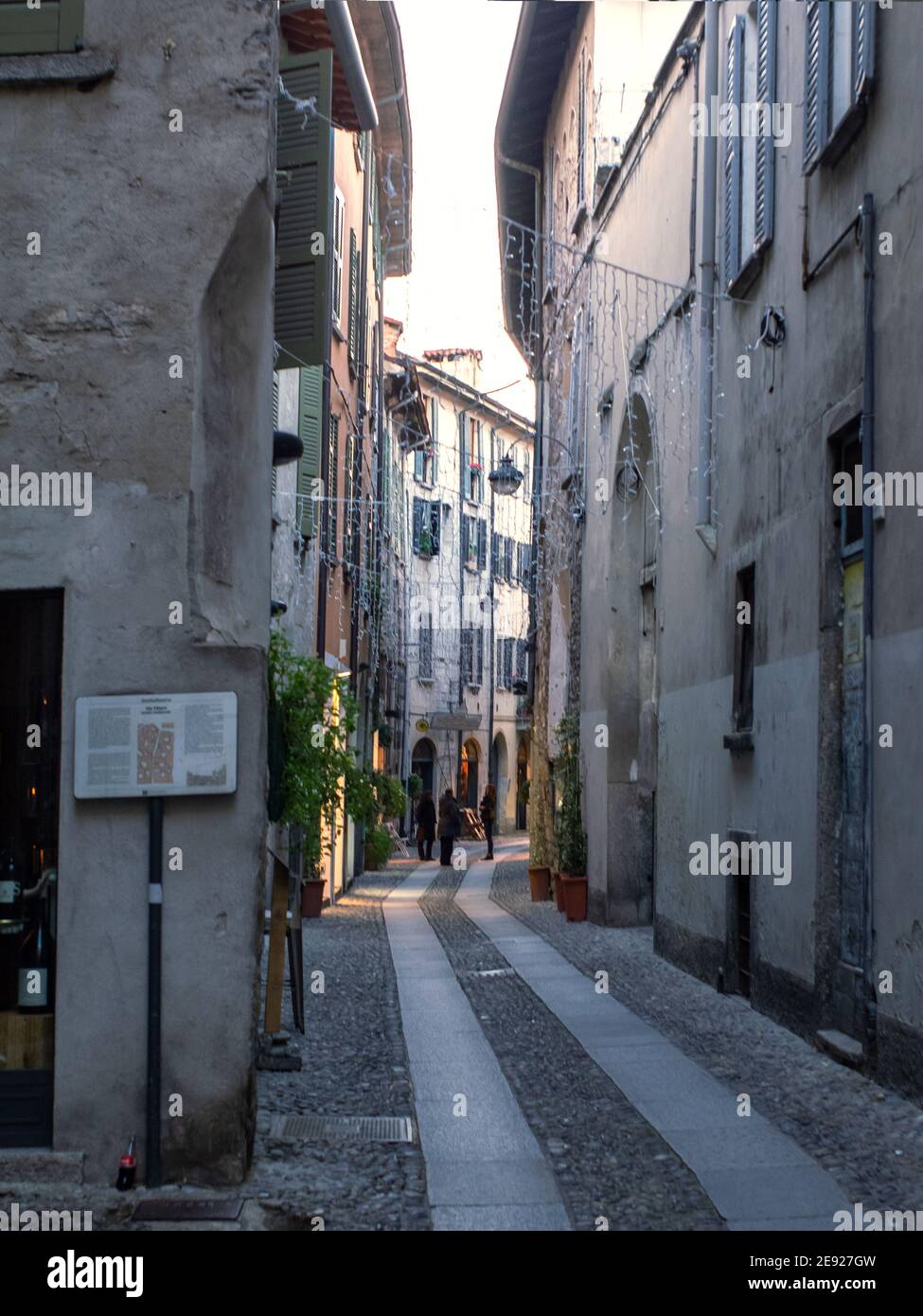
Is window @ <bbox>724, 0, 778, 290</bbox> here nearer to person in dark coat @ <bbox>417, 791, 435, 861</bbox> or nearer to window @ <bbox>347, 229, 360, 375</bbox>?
window @ <bbox>347, 229, 360, 375</bbox>

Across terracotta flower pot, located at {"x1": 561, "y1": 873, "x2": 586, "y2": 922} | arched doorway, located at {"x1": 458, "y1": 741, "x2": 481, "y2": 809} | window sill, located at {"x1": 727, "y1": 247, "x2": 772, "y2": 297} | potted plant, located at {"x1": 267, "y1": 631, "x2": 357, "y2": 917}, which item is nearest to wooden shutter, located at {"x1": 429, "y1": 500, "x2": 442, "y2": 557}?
arched doorway, located at {"x1": 458, "y1": 741, "x2": 481, "y2": 809}

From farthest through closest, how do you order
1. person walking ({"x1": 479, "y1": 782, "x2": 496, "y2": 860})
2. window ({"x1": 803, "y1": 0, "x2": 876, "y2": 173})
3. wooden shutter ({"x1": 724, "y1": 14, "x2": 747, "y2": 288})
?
person walking ({"x1": 479, "y1": 782, "x2": 496, "y2": 860}) → wooden shutter ({"x1": 724, "y1": 14, "x2": 747, "y2": 288}) → window ({"x1": 803, "y1": 0, "x2": 876, "y2": 173})

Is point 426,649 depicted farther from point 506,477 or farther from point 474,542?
point 506,477

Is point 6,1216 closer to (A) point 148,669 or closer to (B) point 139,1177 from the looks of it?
(B) point 139,1177

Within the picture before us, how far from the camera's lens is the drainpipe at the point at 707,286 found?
41.9 ft

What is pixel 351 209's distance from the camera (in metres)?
23.2

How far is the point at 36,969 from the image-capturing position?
648cm

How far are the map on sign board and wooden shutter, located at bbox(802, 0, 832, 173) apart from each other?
17.7 ft

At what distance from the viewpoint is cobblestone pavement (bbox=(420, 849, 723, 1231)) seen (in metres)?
5.76

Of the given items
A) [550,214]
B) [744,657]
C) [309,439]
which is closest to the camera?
[744,657]

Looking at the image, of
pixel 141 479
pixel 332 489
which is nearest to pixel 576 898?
pixel 332 489

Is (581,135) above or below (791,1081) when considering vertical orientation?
above

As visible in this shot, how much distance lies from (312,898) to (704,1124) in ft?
37.7

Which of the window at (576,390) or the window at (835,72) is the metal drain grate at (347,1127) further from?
the window at (576,390)
